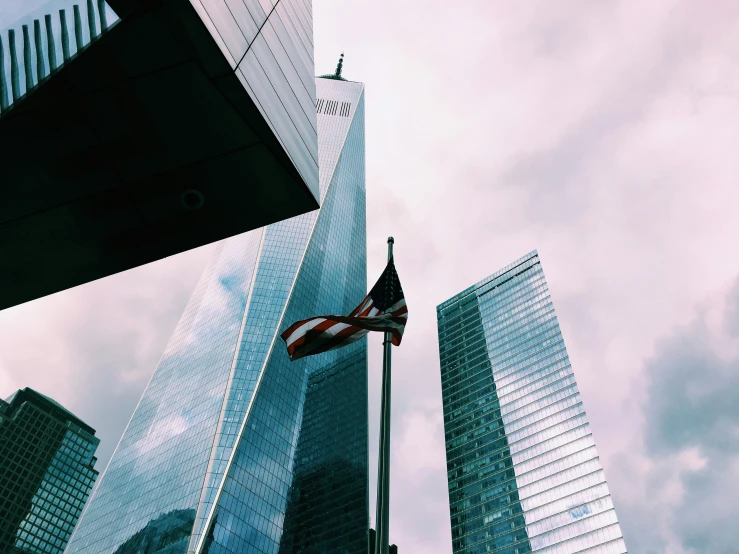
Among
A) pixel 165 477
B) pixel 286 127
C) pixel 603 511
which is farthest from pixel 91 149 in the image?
pixel 603 511

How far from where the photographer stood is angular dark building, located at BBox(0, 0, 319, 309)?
809cm

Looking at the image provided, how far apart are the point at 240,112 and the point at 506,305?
17697 centimetres

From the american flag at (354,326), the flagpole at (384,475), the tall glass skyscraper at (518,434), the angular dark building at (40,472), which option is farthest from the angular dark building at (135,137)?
the angular dark building at (40,472)

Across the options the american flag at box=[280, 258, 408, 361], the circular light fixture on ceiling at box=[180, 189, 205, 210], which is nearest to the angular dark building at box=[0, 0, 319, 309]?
the circular light fixture on ceiling at box=[180, 189, 205, 210]

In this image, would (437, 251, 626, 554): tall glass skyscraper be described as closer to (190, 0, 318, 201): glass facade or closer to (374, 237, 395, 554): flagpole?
(374, 237, 395, 554): flagpole

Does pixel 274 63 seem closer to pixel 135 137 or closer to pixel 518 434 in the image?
pixel 135 137

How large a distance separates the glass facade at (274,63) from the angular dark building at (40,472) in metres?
176

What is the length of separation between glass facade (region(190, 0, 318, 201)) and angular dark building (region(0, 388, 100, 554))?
577 ft

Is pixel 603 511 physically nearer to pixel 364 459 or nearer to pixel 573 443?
pixel 573 443

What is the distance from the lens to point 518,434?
5571 inches

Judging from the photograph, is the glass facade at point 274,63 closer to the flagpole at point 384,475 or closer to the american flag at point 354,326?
the american flag at point 354,326

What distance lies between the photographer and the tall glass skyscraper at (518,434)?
389 ft

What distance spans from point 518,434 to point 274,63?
14212 centimetres

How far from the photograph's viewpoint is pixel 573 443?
415 feet
